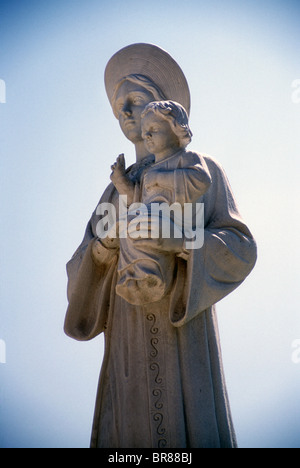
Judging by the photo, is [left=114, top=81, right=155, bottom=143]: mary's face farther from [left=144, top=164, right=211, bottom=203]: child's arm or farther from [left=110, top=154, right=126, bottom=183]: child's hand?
[left=144, top=164, right=211, bottom=203]: child's arm

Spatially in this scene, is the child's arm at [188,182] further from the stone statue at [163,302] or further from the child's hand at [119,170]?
the child's hand at [119,170]

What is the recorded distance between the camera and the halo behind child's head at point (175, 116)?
777 cm

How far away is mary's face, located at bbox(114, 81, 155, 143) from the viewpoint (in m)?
8.77

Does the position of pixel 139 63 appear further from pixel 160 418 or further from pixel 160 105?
pixel 160 418

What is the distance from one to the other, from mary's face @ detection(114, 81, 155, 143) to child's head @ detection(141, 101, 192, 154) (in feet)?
2.94

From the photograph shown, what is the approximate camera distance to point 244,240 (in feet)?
25.4

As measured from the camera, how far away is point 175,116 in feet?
25.6

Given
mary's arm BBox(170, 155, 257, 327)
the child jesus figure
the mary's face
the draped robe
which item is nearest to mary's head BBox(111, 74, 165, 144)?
the mary's face

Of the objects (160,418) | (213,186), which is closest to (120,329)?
(160,418)

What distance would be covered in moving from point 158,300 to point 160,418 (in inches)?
39.3

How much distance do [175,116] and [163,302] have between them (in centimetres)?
163

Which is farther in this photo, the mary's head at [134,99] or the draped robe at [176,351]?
the mary's head at [134,99]

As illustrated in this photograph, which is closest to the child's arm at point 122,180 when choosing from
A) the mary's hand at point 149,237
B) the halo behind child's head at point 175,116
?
the halo behind child's head at point 175,116

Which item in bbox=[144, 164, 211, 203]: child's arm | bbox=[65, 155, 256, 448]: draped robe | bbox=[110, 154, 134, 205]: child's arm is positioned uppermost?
bbox=[110, 154, 134, 205]: child's arm
